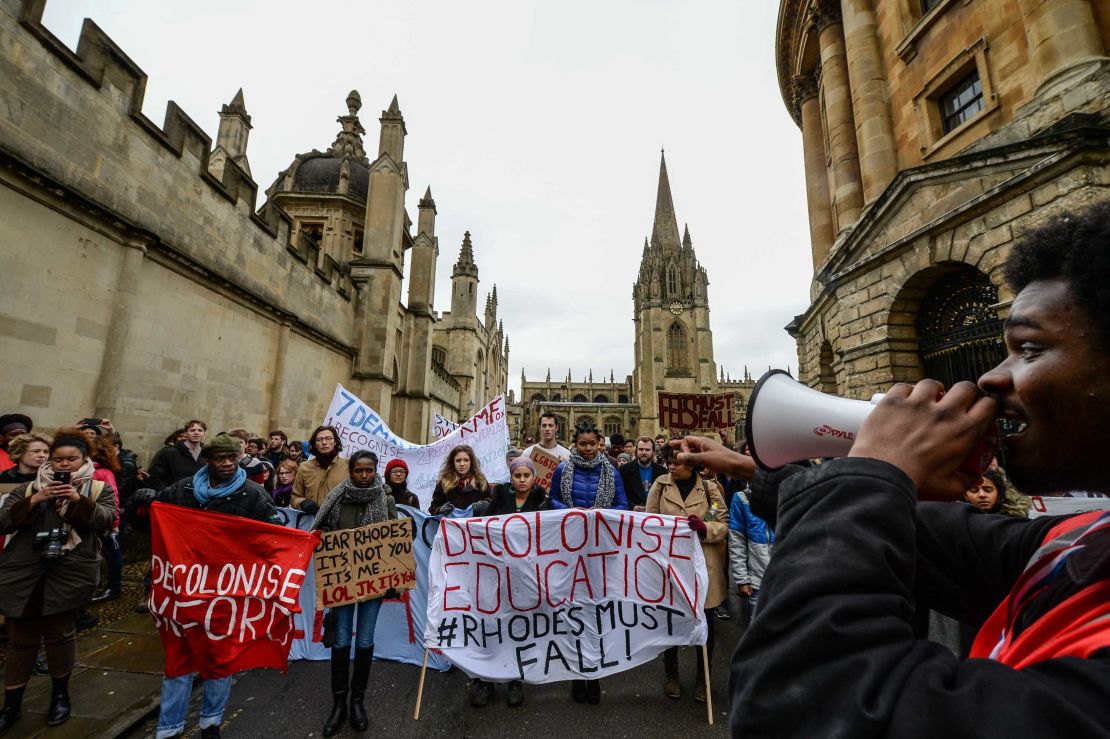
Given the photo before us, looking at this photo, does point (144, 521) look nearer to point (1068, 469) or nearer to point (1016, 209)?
point (1068, 469)

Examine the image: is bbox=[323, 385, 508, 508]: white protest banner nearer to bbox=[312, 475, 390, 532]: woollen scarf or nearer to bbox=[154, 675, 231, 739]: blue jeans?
bbox=[312, 475, 390, 532]: woollen scarf

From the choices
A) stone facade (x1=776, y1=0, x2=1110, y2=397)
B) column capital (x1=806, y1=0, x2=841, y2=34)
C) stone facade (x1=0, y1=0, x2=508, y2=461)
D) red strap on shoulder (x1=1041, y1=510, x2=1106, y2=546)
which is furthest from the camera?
column capital (x1=806, y1=0, x2=841, y2=34)

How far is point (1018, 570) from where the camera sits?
1.10 m

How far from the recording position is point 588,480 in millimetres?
5258

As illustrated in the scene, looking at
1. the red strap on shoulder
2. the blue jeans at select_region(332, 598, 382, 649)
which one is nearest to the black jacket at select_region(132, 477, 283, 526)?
the blue jeans at select_region(332, 598, 382, 649)

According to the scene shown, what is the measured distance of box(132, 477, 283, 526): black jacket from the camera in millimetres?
3752

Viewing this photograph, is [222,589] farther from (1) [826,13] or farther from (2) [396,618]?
(1) [826,13]

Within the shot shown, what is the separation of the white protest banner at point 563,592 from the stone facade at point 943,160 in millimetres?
5208

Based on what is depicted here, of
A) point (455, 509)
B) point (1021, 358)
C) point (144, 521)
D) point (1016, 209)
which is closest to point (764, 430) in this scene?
point (1021, 358)

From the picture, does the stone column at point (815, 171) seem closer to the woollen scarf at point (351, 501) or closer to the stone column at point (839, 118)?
the stone column at point (839, 118)

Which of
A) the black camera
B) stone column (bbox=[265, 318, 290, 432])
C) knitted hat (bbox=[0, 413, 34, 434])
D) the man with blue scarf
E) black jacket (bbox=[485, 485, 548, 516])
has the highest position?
stone column (bbox=[265, 318, 290, 432])

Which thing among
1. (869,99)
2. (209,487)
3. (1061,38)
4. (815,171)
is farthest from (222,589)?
(815,171)

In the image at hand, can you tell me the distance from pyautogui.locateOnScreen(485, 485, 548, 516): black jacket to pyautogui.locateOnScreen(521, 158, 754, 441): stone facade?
47425 mm

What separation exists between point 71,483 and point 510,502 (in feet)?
11.1
